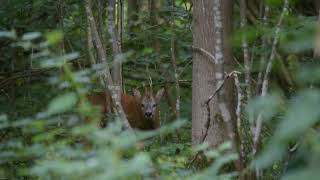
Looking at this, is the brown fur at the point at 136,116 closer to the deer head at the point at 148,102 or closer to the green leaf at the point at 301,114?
the deer head at the point at 148,102

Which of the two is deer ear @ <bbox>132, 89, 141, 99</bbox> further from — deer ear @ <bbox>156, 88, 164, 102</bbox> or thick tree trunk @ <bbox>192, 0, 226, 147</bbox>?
thick tree trunk @ <bbox>192, 0, 226, 147</bbox>

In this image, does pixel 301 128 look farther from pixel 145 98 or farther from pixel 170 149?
pixel 145 98

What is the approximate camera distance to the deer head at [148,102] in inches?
416

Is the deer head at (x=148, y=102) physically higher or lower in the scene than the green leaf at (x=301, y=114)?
lower

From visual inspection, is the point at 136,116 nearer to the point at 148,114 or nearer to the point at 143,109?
the point at 143,109

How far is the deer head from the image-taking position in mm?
10561

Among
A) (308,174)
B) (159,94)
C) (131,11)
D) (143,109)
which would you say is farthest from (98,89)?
(308,174)

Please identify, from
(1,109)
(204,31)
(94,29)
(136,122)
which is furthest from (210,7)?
(136,122)

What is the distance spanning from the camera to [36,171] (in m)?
3.25

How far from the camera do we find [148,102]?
35.2ft

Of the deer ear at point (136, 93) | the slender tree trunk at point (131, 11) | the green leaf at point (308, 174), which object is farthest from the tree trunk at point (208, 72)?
the slender tree trunk at point (131, 11)

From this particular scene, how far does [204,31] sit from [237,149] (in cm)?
143

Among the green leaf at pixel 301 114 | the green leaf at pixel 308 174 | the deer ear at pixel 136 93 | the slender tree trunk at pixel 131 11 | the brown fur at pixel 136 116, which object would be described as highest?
the green leaf at pixel 301 114

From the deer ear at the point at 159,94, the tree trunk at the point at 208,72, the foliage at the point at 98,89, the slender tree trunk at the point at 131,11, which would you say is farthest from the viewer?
the slender tree trunk at the point at 131,11
